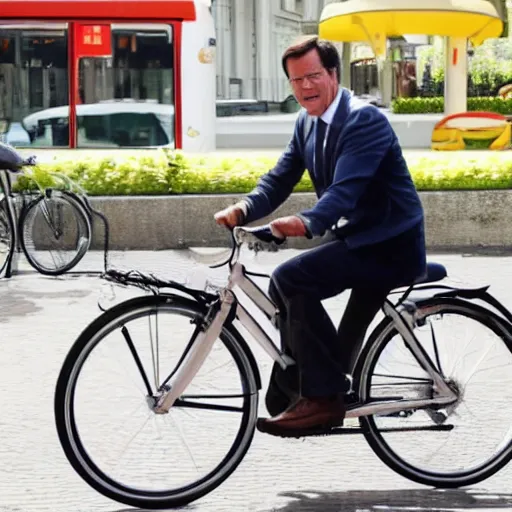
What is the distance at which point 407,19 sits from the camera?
2305 centimetres

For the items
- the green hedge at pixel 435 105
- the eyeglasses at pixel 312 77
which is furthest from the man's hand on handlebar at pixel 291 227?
the green hedge at pixel 435 105

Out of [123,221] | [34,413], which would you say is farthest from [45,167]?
[34,413]

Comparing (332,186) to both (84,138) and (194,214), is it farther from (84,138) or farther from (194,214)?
(84,138)

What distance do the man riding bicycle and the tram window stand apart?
15.3 meters

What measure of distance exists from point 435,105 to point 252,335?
100ft

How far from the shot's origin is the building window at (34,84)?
19.5 meters

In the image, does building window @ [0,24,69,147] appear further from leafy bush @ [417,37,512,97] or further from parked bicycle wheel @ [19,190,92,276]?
leafy bush @ [417,37,512,97]

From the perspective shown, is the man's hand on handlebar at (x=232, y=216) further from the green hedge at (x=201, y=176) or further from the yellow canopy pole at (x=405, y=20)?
the yellow canopy pole at (x=405, y=20)

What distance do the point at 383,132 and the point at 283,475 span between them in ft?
4.87

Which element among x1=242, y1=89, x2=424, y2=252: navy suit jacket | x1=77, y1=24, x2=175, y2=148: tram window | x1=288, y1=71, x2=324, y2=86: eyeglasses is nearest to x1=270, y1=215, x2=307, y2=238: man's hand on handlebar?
x1=242, y1=89, x2=424, y2=252: navy suit jacket

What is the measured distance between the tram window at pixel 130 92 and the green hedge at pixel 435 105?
14.7 m

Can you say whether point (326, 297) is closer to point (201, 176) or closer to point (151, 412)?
point (151, 412)

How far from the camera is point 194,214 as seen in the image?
12.8 meters

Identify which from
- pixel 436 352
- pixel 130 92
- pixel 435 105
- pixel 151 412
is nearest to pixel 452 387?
pixel 436 352
